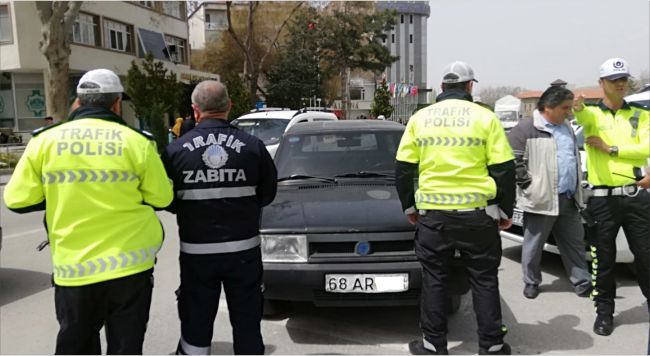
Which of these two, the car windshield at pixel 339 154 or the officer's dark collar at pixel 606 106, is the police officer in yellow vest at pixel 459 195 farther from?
the car windshield at pixel 339 154

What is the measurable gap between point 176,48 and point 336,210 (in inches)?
1361

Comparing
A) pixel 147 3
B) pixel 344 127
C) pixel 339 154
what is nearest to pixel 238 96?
pixel 147 3

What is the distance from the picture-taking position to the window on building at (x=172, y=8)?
34850 mm

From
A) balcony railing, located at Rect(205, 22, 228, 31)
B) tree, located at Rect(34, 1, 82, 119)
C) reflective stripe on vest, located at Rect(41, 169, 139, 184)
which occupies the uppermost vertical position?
balcony railing, located at Rect(205, 22, 228, 31)

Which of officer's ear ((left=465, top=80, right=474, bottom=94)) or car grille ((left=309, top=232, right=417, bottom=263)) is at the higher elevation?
officer's ear ((left=465, top=80, right=474, bottom=94))

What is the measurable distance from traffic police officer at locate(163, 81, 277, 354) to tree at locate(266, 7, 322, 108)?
42710 millimetres

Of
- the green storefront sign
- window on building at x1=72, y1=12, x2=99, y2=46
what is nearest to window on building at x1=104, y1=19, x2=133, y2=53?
window on building at x1=72, y1=12, x2=99, y2=46

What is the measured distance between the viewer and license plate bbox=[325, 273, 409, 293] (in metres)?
3.53

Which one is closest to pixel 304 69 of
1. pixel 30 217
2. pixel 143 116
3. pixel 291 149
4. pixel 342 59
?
pixel 342 59

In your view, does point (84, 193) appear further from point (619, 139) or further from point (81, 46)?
point (81, 46)

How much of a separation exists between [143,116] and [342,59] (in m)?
25.4

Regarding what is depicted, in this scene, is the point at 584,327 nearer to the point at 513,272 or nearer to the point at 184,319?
the point at 513,272

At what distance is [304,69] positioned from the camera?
46656 millimetres

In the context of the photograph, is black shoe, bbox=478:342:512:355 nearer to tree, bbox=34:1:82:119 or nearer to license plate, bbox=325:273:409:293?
license plate, bbox=325:273:409:293
